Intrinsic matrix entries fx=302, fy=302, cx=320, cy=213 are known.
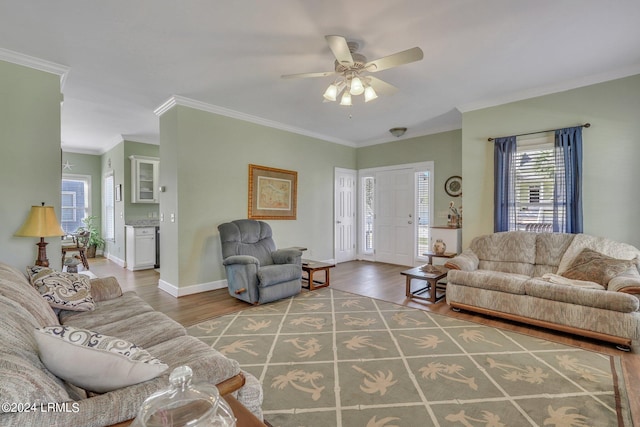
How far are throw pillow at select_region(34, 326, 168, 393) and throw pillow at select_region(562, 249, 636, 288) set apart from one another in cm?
377

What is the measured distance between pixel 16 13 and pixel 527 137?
5.27m

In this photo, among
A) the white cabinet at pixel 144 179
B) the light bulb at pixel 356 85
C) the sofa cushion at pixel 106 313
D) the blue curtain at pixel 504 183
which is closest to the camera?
the sofa cushion at pixel 106 313

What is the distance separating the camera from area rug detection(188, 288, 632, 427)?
1.74 m

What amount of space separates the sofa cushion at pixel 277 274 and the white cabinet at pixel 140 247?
11.7 ft

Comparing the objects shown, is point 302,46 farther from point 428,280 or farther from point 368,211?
point 368,211

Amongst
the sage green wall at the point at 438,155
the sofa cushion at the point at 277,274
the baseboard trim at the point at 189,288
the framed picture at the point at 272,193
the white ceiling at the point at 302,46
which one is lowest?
the baseboard trim at the point at 189,288

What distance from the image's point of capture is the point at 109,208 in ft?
23.7

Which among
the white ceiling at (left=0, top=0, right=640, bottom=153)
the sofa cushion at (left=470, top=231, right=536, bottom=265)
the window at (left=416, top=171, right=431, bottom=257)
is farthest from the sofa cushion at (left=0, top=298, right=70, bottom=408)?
the window at (left=416, top=171, right=431, bottom=257)

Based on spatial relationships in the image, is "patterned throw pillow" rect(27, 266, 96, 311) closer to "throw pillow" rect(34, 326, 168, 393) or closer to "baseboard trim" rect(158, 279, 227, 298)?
"throw pillow" rect(34, 326, 168, 393)

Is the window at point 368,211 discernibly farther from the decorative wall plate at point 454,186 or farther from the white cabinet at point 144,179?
the white cabinet at point 144,179

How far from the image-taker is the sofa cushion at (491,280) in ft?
10.2

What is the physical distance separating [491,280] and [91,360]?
345 cm

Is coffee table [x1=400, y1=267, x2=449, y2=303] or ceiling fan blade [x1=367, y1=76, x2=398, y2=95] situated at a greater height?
ceiling fan blade [x1=367, y1=76, x2=398, y2=95]

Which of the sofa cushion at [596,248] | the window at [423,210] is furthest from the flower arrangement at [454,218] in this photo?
the sofa cushion at [596,248]
